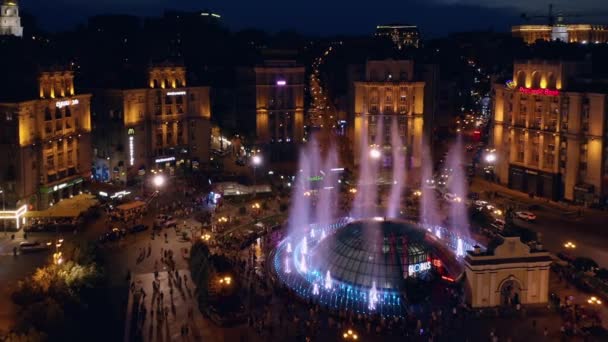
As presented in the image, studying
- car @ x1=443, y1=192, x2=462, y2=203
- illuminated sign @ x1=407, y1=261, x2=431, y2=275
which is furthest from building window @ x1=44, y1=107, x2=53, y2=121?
car @ x1=443, y1=192, x2=462, y2=203

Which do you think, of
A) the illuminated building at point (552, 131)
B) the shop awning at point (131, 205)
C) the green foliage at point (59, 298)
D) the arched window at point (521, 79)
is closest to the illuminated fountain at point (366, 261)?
the green foliage at point (59, 298)

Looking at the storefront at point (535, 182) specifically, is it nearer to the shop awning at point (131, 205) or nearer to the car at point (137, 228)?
the shop awning at point (131, 205)

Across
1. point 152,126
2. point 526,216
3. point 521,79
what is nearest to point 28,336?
point 526,216

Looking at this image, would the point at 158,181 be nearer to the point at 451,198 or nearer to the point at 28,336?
the point at 451,198

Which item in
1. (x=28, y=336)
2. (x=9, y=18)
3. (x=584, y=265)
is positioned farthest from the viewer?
(x=9, y=18)

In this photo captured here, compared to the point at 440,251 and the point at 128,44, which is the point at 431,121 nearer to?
the point at 440,251

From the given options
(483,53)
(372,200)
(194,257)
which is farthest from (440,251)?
(483,53)
